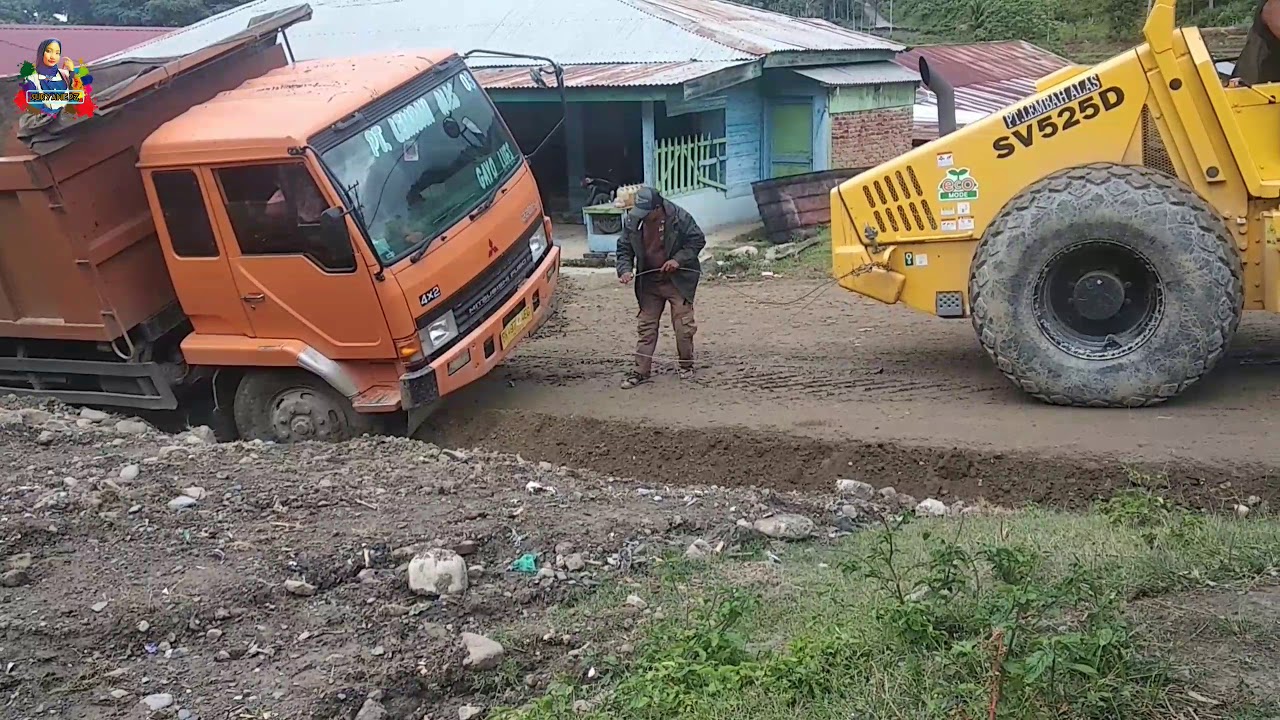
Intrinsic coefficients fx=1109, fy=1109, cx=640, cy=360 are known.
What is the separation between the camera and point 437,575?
14.6 ft

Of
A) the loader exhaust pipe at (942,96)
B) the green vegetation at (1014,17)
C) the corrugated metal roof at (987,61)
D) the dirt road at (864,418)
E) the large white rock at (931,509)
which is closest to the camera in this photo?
the large white rock at (931,509)

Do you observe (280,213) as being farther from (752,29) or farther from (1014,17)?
(1014,17)

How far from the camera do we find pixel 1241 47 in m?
7.16

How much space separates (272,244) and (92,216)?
124cm

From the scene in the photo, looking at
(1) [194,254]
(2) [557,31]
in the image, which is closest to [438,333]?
(1) [194,254]

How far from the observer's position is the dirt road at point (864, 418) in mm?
5953

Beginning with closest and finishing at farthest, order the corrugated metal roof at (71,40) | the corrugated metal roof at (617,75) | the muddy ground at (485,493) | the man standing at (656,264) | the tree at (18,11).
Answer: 1. the muddy ground at (485,493)
2. the man standing at (656,264)
3. the corrugated metal roof at (617,75)
4. the corrugated metal roof at (71,40)
5. the tree at (18,11)

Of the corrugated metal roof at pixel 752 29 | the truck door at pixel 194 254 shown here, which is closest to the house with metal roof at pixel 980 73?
the corrugated metal roof at pixel 752 29

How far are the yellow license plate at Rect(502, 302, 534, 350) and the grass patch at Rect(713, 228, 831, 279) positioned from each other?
5.00m

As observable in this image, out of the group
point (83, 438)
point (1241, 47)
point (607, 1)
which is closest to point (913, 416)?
point (1241, 47)

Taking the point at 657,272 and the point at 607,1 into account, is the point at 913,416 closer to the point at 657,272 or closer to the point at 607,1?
the point at 657,272

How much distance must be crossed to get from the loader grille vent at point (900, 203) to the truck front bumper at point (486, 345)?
232cm

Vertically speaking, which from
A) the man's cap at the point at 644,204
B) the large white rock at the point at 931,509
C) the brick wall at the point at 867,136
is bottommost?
the brick wall at the point at 867,136

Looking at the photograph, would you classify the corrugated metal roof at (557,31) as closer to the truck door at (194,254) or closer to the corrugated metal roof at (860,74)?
the corrugated metal roof at (860,74)
